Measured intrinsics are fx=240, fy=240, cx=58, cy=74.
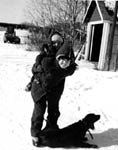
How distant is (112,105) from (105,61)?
241 inches

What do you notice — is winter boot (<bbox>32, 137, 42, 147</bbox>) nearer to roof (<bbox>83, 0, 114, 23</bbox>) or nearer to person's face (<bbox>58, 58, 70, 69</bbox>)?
person's face (<bbox>58, 58, 70, 69</bbox>)

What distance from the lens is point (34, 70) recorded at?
312cm

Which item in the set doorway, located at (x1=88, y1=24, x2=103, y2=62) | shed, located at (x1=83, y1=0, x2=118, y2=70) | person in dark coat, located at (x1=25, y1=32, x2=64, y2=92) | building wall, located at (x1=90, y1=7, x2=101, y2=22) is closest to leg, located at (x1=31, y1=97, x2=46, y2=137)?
person in dark coat, located at (x1=25, y1=32, x2=64, y2=92)

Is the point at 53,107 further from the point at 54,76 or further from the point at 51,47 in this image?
the point at 51,47

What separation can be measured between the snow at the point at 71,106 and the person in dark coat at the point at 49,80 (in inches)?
16.7

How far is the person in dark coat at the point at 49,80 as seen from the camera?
298cm

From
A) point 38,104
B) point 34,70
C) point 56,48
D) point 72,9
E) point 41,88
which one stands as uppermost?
point 72,9

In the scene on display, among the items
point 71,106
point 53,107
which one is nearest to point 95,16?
point 71,106

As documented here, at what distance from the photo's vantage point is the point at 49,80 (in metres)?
3.05

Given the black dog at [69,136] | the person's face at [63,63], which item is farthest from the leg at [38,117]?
the person's face at [63,63]

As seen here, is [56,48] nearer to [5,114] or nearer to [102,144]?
[102,144]

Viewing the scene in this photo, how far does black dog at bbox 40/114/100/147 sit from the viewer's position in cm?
319

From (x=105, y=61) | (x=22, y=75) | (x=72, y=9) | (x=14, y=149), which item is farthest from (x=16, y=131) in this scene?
(x=72, y=9)

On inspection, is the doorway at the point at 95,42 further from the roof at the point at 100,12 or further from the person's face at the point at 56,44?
the person's face at the point at 56,44
